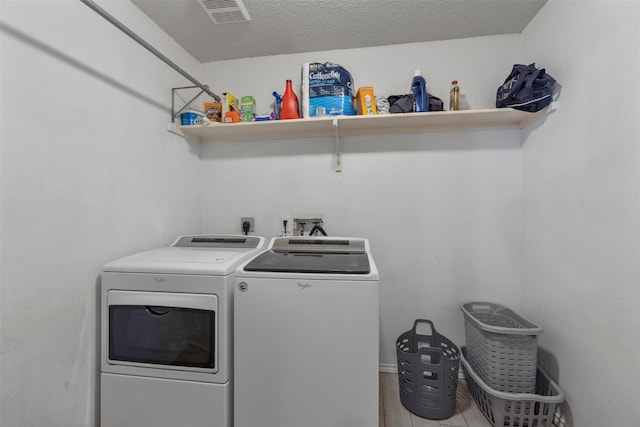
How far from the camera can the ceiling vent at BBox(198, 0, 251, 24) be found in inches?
57.8

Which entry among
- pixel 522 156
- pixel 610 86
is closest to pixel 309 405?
pixel 610 86

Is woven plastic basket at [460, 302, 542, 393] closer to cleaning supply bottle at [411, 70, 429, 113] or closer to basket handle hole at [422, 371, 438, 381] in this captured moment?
basket handle hole at [422, 371, 438, 381]

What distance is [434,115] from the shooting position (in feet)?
5.55

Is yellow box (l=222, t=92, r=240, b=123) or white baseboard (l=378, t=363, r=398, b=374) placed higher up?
yellow box (l=222, t=92, r=240, b=123)

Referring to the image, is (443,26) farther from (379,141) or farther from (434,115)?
(379,141)

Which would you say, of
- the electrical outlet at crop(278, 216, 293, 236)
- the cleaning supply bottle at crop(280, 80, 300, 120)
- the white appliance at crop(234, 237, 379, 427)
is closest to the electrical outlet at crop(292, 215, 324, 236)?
the electrical outlet at crop(278, 216, 293, 236)

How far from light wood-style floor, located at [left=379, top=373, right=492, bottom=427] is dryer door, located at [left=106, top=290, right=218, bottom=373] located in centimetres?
108

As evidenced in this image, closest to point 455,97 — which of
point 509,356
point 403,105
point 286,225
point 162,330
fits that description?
point 403,105

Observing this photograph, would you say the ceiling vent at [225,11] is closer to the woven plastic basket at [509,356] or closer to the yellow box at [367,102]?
the yellow box at [367,102]

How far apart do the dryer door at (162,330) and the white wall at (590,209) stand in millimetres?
1732

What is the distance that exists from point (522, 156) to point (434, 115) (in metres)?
0.73

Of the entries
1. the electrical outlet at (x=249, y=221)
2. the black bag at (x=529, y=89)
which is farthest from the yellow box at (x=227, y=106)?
the black bag at (x=529, y=89)

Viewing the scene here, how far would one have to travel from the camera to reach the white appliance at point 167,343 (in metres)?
1.20

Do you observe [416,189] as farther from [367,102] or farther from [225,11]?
[225,11]
